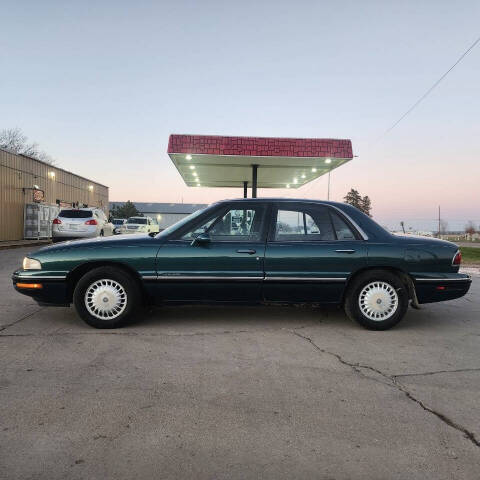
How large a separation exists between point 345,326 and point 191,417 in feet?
8.94

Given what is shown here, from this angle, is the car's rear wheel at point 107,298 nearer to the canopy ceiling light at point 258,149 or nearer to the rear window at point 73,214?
the canopy ceiling light at point 258,149

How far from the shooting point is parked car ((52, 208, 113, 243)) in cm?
1588

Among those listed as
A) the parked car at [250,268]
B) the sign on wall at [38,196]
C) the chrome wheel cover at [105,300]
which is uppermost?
the sign on wall at [38,196]

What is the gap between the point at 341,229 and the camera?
15.0ft

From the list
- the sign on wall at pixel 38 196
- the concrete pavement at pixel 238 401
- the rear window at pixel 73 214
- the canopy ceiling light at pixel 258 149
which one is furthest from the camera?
the sign on wall at pixel 38 196

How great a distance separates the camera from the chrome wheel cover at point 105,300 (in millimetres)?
4371

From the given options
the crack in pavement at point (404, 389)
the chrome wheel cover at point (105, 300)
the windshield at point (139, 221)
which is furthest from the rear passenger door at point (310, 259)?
the windshield at point (139, 221)

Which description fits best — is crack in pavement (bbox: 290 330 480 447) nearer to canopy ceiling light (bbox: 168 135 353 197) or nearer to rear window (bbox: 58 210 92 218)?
canopy ceiling light (bbox: 168 135 353 197)

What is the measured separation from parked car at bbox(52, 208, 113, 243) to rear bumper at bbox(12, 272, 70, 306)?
40.2 feet

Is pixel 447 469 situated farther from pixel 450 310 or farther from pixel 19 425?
pixel 450 310

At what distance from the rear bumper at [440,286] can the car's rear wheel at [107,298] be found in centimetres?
320

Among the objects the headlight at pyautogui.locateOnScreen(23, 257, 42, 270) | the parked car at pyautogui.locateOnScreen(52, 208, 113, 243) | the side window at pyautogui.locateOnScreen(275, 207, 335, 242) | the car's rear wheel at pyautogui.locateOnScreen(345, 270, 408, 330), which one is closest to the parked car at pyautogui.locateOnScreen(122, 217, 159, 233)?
the parked car at pyautogui.locateOnScreen(52, 208, 113, 243)

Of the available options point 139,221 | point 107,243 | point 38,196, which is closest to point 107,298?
point 107,243

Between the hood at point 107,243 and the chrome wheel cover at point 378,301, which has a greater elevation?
the hood at point 107,243
